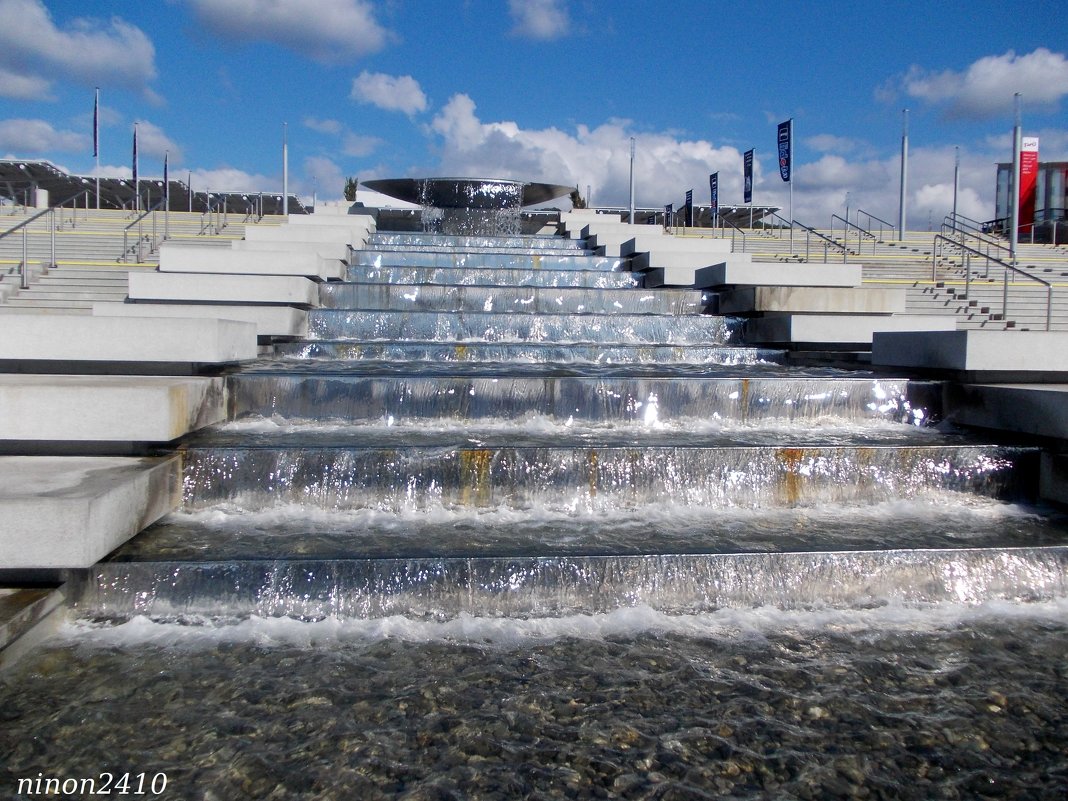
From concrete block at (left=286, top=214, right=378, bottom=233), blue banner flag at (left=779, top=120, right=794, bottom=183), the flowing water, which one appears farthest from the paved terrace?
blue banner flag at (left=779, top=120, right=794, bottom=183)

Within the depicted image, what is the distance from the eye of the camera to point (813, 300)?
443 inches

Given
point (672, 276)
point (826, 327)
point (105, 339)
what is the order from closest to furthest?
point (105, 339) → point (826, 327) → point (672, 276)

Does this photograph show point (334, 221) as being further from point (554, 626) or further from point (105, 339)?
point (554, 626)

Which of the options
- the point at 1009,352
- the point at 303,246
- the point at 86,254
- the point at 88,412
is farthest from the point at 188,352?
the point at 86,254

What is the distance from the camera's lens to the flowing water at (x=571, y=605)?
9.29ft

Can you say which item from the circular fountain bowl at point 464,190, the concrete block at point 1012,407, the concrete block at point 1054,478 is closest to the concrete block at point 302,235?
the circular fountain bowl at point 464,190

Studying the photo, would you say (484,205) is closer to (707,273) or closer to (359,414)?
(707,273)

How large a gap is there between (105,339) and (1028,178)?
36711mm

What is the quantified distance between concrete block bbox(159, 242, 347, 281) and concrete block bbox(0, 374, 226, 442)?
Result: 6738 millimetres

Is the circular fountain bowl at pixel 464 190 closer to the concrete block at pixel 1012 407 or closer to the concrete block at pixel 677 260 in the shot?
the concrete block at pixel 677 260

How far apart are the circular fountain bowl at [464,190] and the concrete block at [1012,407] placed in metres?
14.8

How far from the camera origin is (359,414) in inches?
264

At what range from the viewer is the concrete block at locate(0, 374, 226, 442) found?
4.93 m

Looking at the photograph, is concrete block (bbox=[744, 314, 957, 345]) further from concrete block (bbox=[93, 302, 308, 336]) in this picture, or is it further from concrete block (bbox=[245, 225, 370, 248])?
concrete block (bbox=[245, 225, 370, 248])
